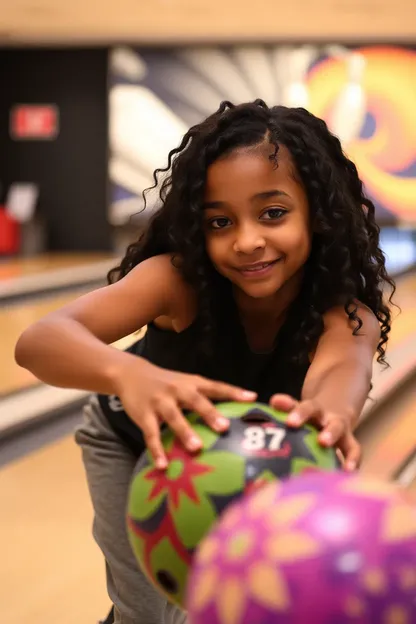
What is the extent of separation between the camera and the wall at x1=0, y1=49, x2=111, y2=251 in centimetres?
906

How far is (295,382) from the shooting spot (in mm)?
1335

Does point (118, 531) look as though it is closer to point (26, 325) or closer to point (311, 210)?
point (311, 210)

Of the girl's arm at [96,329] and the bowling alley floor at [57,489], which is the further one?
the bowling alley floor at [57,489]

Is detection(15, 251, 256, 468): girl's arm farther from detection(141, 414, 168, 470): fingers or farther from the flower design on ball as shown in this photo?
the flower design on ball

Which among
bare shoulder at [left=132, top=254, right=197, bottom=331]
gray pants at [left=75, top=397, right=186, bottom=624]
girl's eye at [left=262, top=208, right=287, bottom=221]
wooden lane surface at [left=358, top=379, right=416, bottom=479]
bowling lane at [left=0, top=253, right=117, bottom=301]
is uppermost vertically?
girl's eye at [left=262, top=208, right=287, bottom=221]

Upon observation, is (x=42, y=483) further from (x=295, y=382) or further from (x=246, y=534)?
(x=246, y=534)

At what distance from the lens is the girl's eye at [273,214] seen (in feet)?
3.93

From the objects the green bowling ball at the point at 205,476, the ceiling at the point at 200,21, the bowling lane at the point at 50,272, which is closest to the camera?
the green bowling ball at the point at 205,476

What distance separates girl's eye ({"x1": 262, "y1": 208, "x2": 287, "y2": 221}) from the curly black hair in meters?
0.07

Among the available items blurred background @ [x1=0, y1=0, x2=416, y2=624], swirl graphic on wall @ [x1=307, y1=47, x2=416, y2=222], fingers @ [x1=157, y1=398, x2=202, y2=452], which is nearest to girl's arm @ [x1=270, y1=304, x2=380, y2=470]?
fingers @ [x1=157, y1=398, x2=202, y2=452]

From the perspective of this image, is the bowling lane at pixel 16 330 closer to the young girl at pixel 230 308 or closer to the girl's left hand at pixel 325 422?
the young girl at pixel 230 308

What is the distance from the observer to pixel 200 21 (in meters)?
7.64

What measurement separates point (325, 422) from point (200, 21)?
23.3 ft

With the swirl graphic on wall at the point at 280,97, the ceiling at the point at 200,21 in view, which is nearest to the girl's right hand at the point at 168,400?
the ceiling at the point at 200,21
